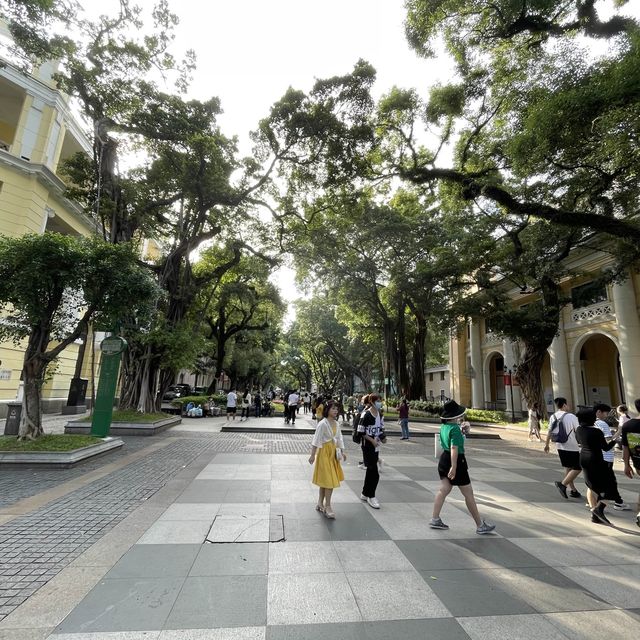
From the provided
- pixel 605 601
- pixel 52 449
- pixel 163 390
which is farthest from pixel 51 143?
pixel 605 601

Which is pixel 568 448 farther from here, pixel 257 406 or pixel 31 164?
pixel 31 164

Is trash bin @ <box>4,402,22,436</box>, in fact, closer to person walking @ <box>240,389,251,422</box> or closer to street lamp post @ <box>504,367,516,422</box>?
person walking @ <box>240,389,251,422</box>

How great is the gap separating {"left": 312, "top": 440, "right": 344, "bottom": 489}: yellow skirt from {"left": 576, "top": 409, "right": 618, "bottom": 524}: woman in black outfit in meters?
3.47

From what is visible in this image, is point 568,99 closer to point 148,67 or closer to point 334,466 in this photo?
point 334,466

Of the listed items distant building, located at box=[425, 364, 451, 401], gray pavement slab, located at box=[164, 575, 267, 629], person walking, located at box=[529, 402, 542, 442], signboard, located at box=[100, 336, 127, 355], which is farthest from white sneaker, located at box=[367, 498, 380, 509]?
distant building, located at box=[425, 364, 451, 401]

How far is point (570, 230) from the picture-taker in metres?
14.9

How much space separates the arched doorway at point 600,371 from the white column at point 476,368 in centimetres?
726

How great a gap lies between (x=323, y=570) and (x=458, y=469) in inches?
78.5

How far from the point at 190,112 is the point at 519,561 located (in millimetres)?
14751

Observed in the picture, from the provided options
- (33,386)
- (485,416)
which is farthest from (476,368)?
(33,386)

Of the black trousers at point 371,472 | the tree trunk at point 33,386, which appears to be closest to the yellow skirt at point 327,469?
the black trousers at point 371,472

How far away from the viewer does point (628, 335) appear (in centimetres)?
1800

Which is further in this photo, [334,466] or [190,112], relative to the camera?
[190,112]

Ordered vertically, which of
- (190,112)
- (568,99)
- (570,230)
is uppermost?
(190,112)
